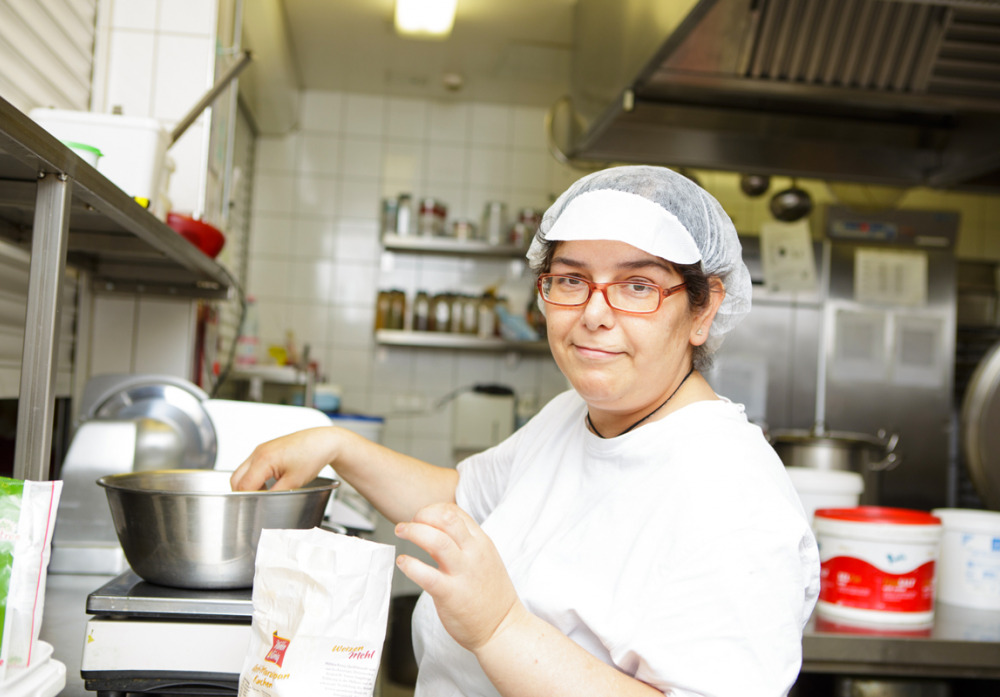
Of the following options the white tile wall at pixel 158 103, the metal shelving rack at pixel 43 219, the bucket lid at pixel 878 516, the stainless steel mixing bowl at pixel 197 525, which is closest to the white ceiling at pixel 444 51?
the white tile wall at pixel 158 103

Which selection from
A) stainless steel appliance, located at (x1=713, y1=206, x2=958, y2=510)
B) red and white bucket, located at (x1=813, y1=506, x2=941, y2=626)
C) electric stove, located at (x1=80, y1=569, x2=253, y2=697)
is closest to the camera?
electric stove, located at (x1=80, y1=569, x2=253, y2=697)

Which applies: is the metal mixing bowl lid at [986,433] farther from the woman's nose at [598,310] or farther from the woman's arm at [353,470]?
the woman's nose at [598,310]

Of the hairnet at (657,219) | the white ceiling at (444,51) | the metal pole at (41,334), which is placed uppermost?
the white ceiling at (444,51)

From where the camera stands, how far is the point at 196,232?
1.90 m

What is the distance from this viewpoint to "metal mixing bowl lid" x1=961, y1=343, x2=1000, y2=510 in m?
2.80

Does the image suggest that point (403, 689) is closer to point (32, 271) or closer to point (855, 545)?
point (855, 545)

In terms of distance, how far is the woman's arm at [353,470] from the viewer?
1.19m

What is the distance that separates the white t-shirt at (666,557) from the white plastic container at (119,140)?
0.96 meters

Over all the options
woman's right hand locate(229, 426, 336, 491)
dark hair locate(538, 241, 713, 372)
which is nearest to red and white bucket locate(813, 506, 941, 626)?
dark hair locate(538, 241, 713, 372)

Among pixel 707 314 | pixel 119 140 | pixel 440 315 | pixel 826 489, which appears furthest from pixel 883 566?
pixel 440 315

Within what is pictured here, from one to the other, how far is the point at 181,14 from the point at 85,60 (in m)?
0.31

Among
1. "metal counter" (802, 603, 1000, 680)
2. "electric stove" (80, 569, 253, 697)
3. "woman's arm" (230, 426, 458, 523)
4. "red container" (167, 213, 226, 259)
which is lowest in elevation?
"metal counter" (802, 603, 1000, 680)

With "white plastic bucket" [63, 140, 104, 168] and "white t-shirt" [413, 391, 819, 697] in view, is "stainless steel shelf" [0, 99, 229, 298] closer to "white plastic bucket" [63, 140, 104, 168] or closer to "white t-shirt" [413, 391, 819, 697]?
"white plastic bucket" [63, 140, 104, 168]

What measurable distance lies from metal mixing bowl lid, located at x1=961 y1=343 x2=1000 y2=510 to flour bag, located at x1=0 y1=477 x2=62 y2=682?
287 cm
